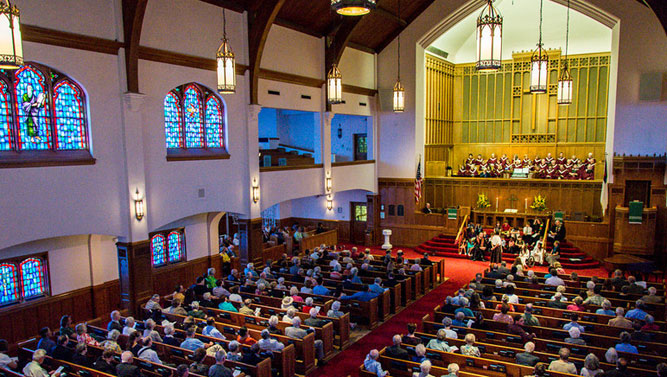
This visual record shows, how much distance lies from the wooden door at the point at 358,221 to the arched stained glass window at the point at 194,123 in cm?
943

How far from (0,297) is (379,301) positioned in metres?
8.54

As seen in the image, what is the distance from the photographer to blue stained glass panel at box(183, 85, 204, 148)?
13281mm

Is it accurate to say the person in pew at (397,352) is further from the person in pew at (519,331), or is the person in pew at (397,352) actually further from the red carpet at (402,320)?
the person in pew at (519,331)

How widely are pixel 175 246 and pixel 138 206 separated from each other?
3.10 meters

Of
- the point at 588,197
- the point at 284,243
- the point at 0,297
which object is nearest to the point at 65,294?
the point at 0,297

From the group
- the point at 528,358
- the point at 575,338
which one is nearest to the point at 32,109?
the point at 528,358

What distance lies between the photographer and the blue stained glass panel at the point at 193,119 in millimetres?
13281

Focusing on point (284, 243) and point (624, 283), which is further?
point (284, 243)

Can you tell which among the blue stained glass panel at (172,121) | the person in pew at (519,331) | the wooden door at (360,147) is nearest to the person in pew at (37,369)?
the blue stained glass panel at (172,121)

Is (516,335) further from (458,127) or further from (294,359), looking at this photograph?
(458,127)

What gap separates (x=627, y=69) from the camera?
16.7 m

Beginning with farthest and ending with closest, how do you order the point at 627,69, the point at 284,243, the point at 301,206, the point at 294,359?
1. the point at 301,206
2. the point at 284,243
3. the point at 627,69
4. the point at 294,359

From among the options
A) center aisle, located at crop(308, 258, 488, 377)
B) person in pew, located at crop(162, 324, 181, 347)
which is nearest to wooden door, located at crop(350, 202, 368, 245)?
center aisle, located at crop(308, 258, 488, 377)

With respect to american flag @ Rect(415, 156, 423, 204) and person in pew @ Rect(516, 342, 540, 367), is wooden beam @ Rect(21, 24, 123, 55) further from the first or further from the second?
american flag @ Rect(415, 156, 423, 204)
